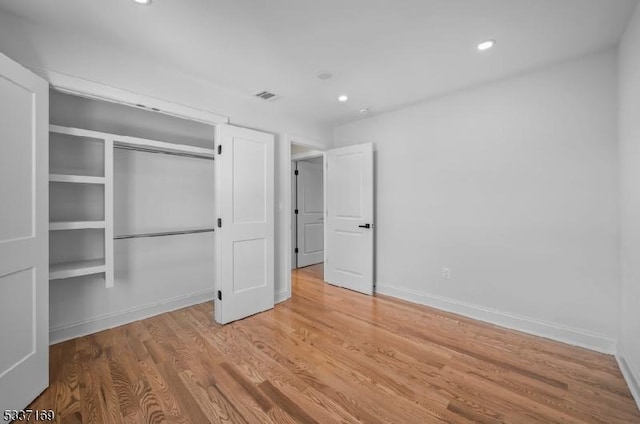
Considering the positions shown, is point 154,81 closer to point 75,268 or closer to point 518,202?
point 75,268

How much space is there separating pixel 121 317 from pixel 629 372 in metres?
4.34

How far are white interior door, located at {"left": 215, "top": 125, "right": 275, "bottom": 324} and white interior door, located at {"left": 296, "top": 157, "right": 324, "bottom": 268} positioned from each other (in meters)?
2.18

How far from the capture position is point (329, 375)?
1990mm

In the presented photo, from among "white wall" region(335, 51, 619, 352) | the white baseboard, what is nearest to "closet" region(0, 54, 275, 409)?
the white baseboard

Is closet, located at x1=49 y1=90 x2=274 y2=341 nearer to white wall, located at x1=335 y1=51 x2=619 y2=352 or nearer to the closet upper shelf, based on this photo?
the closet upper shelf

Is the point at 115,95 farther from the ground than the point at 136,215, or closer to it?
farther from the ground

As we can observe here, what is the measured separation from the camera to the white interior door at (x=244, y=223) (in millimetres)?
2877

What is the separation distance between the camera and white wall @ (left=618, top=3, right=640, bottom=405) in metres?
1.77

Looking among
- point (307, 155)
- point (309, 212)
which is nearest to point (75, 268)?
point (307, 155)

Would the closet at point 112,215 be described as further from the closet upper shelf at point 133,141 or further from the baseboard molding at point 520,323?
the baseboard molding at point 520,323

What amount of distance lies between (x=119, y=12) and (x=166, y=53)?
1.64 feet

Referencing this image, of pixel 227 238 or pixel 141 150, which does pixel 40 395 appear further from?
pixel 141 150

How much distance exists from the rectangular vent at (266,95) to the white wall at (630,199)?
299 cm

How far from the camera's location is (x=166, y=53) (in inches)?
91.4
